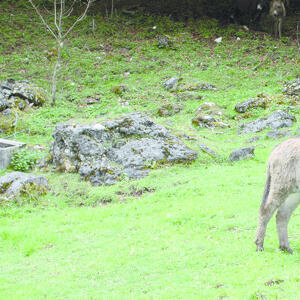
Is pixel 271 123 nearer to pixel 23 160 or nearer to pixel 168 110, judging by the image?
pixel 168 110

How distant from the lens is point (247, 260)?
637 cm

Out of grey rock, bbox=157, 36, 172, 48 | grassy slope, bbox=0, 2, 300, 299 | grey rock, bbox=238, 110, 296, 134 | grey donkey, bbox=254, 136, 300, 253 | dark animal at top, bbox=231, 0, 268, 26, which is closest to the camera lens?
grassy slope, bbox=0, 2, 300, 299

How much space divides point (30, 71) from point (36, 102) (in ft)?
19.2

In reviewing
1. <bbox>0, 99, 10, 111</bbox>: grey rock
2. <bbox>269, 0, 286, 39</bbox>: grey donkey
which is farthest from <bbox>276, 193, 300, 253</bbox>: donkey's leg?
<bbox>269, 0, 286, 39</bbox>: grey donkey

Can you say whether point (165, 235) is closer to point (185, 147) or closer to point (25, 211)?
point (25, 211)

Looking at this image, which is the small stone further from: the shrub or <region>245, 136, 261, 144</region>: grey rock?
the shrub

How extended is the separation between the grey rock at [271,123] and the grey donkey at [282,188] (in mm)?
10409

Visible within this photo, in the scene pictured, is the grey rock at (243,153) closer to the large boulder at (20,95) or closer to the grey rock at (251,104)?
the grey rock at (251,104)

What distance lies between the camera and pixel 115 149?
13.1 m

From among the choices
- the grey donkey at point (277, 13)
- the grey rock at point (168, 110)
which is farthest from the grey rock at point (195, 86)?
the grey donkey at point (277, 13)

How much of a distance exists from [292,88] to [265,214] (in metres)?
16.1

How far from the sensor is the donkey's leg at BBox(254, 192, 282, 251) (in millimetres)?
6387

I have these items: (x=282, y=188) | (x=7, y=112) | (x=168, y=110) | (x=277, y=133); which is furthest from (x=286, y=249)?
(x=7, y=112)

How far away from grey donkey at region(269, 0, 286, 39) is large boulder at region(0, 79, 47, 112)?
20.0 m
